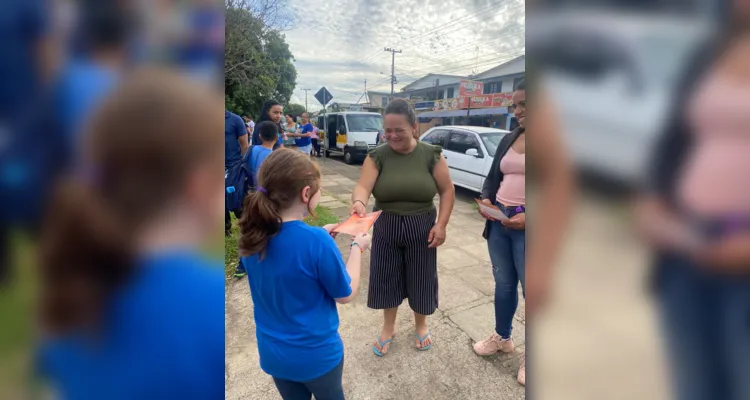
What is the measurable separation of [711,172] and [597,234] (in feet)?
0.40

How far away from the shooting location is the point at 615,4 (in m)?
0.35

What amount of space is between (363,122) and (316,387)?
12.0 metres

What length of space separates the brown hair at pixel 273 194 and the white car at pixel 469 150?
201 inches

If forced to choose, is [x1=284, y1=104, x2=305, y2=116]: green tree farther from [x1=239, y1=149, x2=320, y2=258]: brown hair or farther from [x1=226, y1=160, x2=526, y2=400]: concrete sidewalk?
[x1=239, y1=149, x2=320, y2=258]: brown hair

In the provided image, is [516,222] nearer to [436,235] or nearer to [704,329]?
[436,235]

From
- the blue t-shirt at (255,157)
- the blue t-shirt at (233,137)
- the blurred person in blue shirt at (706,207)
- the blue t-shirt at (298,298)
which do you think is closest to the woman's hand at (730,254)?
the blurred person in blue shirt at (706,207)

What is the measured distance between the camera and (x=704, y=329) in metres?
0.40

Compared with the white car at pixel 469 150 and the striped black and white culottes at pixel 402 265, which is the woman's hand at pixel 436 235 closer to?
the striped black and white culottes at pixel 402 265

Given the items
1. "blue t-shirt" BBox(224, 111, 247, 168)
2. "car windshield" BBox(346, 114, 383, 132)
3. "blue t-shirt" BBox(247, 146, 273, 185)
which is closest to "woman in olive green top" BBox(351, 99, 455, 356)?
"blue t-shirt" BBox(247, 146, 273, 185)

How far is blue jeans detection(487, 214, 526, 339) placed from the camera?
6.03 ft

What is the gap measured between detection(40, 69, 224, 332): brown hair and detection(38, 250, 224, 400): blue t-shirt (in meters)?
0.02

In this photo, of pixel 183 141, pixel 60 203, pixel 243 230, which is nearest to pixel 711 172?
pixel 183 141

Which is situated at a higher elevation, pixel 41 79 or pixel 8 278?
pixel 41 79

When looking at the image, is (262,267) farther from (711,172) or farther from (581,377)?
(711,172)
